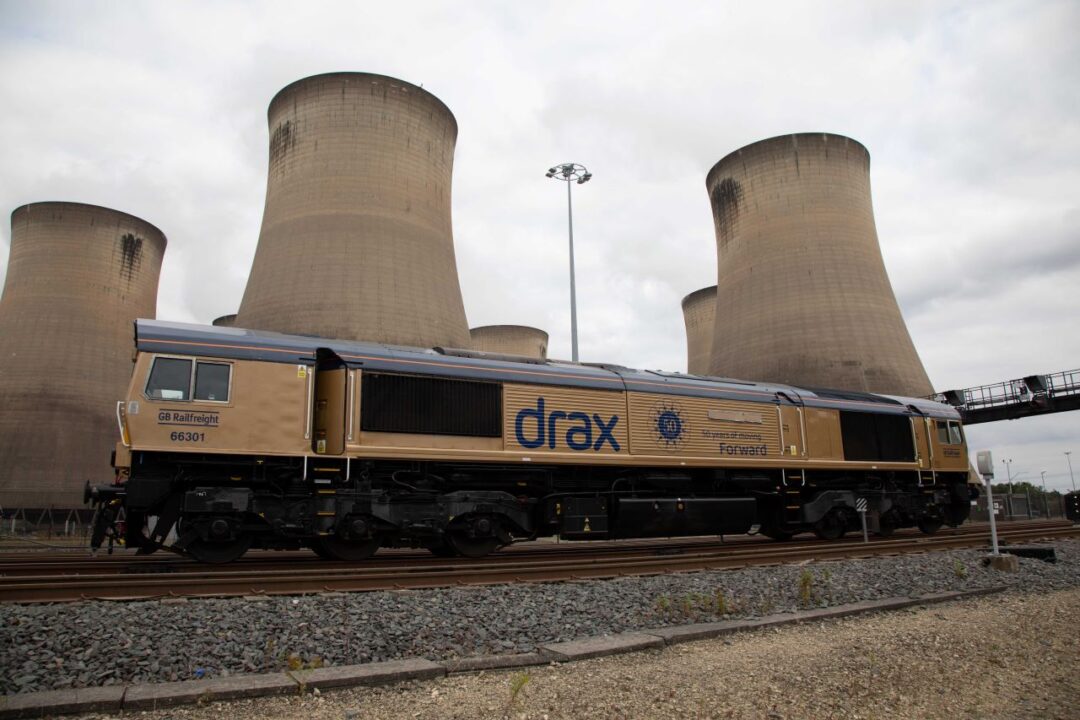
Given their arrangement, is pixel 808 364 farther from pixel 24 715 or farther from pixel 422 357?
pixel 24 715

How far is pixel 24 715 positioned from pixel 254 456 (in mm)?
5139

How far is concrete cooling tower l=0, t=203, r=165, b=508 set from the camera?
94.0 feet

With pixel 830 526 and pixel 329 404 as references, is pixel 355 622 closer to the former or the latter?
pixel 329 404

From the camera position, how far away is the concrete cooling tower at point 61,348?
28.6 m

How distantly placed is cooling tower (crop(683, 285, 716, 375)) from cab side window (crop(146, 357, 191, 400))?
44.0m

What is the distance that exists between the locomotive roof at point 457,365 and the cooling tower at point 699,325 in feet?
119

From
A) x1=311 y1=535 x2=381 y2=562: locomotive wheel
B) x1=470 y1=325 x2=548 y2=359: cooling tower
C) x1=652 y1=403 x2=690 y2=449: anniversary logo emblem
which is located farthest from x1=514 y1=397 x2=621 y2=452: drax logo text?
x1=470 y1=325 x2=548 y2=359: cooling tower

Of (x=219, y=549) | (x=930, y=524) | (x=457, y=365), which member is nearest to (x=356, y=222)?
(x=457, y=365)

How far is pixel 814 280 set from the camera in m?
28.1

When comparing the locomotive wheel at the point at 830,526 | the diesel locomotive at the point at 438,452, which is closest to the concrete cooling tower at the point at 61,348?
the diesel locomotive at the point at 438,452

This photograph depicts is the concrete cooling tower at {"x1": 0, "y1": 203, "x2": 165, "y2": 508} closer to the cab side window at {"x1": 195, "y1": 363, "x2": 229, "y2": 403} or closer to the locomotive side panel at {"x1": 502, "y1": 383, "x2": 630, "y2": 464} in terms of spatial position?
the cab side window at {"x1": 195, "y1": 363, "x2": 229, "y2": 403}

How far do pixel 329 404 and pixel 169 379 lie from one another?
Result: 6.27ft

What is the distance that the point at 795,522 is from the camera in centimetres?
1327

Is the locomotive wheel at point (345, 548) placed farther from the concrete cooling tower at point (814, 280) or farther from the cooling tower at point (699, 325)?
the cooling tower at point (699, 325)
